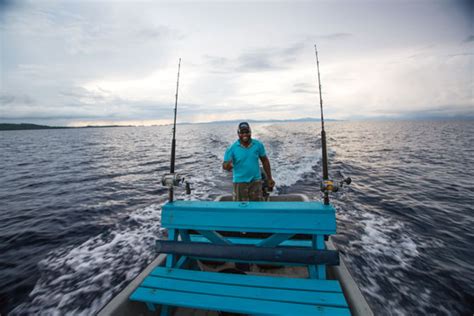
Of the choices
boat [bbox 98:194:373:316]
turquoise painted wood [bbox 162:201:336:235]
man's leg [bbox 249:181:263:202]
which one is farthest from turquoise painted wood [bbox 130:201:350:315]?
man's leg [bbox 249:181:263:202]

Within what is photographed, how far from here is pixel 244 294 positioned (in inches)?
80.7

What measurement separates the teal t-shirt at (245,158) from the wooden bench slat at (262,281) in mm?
2053

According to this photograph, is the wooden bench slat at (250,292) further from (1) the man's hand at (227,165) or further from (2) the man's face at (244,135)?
(2) the man's face at (244,135)

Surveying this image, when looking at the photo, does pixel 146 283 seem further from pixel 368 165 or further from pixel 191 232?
pixel 368 165

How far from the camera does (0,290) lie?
4.37 meters

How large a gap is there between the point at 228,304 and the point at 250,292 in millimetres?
255

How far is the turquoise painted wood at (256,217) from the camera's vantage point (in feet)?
7.36

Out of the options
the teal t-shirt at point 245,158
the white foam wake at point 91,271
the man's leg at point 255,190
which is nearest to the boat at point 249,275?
the teal t-shirt at point 245,158

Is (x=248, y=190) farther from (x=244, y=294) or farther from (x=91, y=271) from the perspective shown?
(x=91, y=271)

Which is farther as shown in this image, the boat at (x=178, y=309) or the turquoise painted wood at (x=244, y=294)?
the boat at (x=178, y=309)

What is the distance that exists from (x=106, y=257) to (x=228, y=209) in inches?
184

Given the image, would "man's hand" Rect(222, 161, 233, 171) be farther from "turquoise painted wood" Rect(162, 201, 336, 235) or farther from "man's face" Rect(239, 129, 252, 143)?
"turquoise painted wood" Rect(162, 201, 336, 235)

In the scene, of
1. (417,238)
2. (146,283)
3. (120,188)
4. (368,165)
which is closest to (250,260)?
(146,283)

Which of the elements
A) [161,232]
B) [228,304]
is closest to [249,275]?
[228,304]
